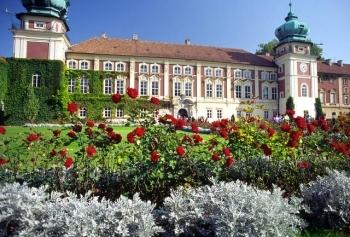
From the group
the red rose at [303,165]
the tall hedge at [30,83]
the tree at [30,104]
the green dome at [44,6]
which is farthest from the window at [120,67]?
the red rose at [303,165]

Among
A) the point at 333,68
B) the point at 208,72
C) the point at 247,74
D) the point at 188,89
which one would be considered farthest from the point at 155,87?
the point at 333,68

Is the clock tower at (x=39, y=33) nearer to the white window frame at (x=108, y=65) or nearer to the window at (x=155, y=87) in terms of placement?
the white window frame at (x=108, y=65)

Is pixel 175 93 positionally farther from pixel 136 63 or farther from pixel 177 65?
pixel 136 63

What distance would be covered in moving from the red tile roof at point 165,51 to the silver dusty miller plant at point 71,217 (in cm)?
3527

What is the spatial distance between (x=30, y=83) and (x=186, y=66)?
58.2 ft

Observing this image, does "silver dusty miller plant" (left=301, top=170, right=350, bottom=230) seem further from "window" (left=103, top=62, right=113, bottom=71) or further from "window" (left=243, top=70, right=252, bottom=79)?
"window" (left=243, top=70, right=252, bottom=79)

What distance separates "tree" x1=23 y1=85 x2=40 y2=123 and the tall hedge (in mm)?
295

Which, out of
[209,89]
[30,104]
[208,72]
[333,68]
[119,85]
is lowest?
[30,104]

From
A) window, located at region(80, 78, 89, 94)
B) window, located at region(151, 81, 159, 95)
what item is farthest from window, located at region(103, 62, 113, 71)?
window, located at region(151, 81, 159, 95)

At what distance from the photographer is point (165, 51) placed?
40688 millimetres

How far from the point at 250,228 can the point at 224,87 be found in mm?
39099

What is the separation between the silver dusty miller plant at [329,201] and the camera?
4531 mm

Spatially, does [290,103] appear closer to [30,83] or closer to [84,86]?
[84,86]

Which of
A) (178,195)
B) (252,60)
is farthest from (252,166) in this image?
(252,60)
